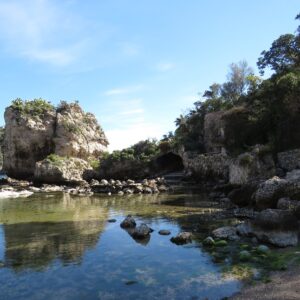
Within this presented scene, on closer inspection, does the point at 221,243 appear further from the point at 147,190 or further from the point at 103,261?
the point at 147,190

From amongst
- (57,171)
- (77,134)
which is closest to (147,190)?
(57,171)

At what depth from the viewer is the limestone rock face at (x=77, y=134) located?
204ft

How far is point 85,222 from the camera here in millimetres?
22984

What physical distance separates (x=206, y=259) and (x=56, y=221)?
12.7 meters

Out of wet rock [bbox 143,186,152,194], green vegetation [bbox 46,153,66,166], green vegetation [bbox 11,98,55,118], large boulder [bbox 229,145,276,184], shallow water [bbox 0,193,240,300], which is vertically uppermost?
green vegetation [bbox 11,98,55,118]

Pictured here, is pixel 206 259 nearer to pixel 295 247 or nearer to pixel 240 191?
pixel 295 247

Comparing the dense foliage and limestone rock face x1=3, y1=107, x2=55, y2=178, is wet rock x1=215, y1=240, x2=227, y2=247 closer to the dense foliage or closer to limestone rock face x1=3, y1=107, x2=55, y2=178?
the dense foliage

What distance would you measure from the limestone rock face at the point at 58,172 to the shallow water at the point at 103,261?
30057mm

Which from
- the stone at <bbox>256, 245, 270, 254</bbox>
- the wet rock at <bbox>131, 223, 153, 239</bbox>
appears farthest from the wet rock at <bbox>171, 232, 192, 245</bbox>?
the stone at <bbox>256, 245, 270, 254</bbox>

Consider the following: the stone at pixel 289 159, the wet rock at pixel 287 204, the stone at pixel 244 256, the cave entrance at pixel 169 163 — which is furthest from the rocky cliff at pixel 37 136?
the stone at pixel 244 256

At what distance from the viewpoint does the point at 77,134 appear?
2493 inches

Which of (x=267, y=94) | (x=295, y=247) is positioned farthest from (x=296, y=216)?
(x=267, y=94)

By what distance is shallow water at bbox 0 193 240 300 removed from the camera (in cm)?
1105

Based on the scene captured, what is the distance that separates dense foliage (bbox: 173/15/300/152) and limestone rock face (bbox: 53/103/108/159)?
15300mm
